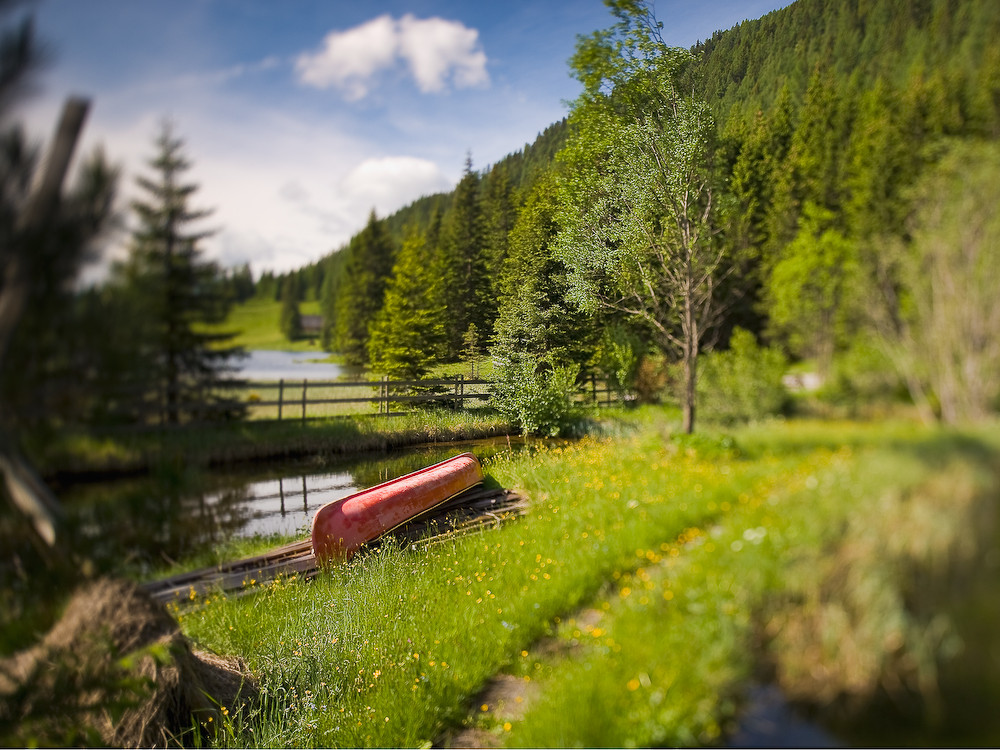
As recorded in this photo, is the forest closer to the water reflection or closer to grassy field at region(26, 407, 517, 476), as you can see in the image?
grassy field at region(26, 407, 517, 476)

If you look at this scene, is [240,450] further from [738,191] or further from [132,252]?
[738,191]

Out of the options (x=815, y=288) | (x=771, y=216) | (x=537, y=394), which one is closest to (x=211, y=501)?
(x=537, y=394)

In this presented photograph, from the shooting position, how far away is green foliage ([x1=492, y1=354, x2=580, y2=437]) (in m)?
4.27

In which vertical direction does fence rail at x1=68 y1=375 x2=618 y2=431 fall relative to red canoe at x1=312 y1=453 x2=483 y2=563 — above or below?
above

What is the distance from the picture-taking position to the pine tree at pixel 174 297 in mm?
2457

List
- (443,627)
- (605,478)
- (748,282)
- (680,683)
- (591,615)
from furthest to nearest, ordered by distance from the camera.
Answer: (443,627)
(605,478)
(591,615)
(748,282)
(680,683)

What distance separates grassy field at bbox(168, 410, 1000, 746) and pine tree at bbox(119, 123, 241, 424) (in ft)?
7.64

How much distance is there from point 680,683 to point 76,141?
356 cm

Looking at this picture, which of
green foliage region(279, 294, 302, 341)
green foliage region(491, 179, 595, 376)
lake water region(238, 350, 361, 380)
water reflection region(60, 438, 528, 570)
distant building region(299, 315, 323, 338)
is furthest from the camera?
green foliage region(491, 179, 595, 376)

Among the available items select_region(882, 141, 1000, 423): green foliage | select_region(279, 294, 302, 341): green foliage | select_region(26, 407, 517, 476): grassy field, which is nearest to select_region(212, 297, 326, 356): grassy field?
select_region(279, 294, 302, 341): green foliage

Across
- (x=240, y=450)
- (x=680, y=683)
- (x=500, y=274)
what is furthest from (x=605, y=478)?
(x=240, y=450)

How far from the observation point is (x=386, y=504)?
4.89 meters

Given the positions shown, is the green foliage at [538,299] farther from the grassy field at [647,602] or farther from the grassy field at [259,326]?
the grassy field at [259,326]

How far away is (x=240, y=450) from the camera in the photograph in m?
3.10
